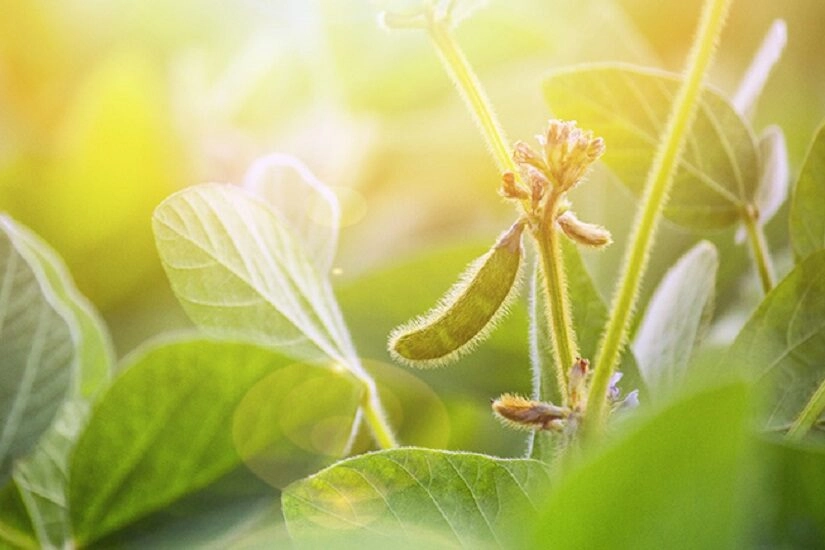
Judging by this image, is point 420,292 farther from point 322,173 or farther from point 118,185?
point 322,173

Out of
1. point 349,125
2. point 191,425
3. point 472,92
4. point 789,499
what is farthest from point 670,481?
point 349,125

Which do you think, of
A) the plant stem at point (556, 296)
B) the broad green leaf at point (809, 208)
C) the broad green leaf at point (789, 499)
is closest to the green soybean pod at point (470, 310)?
the plant stem at point (556, 296)

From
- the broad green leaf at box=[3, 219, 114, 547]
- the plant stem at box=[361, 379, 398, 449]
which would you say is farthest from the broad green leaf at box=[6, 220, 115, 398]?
the plant stem at box=[361, 379, 398, 449]

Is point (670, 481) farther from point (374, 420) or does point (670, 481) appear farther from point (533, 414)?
point (374, 420)

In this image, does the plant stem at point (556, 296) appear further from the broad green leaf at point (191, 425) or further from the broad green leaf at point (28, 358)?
the broad green leaf at point (28, 358)

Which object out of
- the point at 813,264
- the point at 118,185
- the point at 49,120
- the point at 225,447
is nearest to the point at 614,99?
the point at 813,264

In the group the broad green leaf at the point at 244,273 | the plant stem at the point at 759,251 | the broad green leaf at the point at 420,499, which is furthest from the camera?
the plant stem at the point at 759,251
